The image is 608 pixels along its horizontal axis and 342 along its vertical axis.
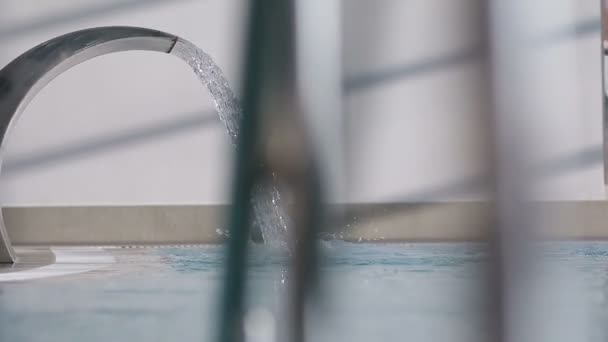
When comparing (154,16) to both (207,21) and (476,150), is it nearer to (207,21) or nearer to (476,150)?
(207,21)

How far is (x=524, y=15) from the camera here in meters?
0.28

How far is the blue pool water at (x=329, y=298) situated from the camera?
29 cm

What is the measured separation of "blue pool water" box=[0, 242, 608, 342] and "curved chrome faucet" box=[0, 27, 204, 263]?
0.37 metres

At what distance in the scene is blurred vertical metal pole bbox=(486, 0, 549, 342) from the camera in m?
0.27

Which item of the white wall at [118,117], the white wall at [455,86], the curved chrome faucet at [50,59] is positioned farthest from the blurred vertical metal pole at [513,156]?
the white wall at [118,117]

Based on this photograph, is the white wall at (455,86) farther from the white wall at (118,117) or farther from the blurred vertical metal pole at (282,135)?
the white wall at (118,117)

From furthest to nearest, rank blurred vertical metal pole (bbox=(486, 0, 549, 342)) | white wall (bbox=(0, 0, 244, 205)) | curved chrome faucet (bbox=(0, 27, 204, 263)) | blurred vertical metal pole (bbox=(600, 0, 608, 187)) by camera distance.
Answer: blurred vertical metal pole (bbox=(600, 0, 608, 187)) < white wall (bbox=(0, 0, 244, 205)) < curved chrome faucet (bbox=(0, 27, 204, 263)) < blurred vertical metal pole (bbox=(486, 0, 549, 342))

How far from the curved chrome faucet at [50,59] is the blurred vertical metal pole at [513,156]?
1332 millimetres

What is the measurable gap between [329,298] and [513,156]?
0.35 ft

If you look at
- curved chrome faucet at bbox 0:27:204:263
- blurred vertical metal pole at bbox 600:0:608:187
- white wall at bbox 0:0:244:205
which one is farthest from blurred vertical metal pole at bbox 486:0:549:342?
blurred vertical metal pole at bbox 600:0:608:187

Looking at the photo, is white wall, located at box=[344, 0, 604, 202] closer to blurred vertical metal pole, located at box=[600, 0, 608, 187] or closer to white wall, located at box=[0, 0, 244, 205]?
white wall, located at box=[0, 0, 244, 205]

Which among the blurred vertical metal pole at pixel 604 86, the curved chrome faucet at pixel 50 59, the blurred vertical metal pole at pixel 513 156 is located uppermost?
the blurred vertical metal pole at pixel 604 86

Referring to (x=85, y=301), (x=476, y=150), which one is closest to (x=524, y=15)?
(x=476, y=150)

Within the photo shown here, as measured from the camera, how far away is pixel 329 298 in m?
0.34
